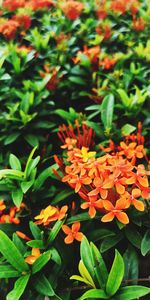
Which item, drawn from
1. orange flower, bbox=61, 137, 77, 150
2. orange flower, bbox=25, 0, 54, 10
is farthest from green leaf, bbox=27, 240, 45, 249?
orange flower, bbox=25, 0, 54, 10

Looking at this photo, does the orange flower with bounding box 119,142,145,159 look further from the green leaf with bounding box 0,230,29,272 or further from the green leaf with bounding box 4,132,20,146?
the green leaf with bounding box 4,132,20,146

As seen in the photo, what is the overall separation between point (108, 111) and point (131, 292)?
3.46 ft

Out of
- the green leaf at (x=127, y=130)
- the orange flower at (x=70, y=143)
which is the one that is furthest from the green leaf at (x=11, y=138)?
the green leaf at (x=127, y=130)

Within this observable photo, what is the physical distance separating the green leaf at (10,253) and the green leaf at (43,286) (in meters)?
0.07

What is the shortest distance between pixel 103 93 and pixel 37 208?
88cm

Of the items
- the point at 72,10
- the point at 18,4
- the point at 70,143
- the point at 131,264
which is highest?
the point at 18,4

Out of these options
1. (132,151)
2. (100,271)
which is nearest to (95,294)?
(100,271)

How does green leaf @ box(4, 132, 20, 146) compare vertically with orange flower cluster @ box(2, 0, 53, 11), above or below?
below

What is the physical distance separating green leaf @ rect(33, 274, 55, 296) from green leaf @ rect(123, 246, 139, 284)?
0.31 metres

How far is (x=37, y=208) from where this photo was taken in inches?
71.1

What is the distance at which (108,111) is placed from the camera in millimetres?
2025

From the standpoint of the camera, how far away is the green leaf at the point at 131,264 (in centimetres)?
144

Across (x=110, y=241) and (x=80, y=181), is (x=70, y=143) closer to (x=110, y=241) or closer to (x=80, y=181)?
(x=80, y=181)

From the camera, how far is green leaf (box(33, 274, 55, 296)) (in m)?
1.34
